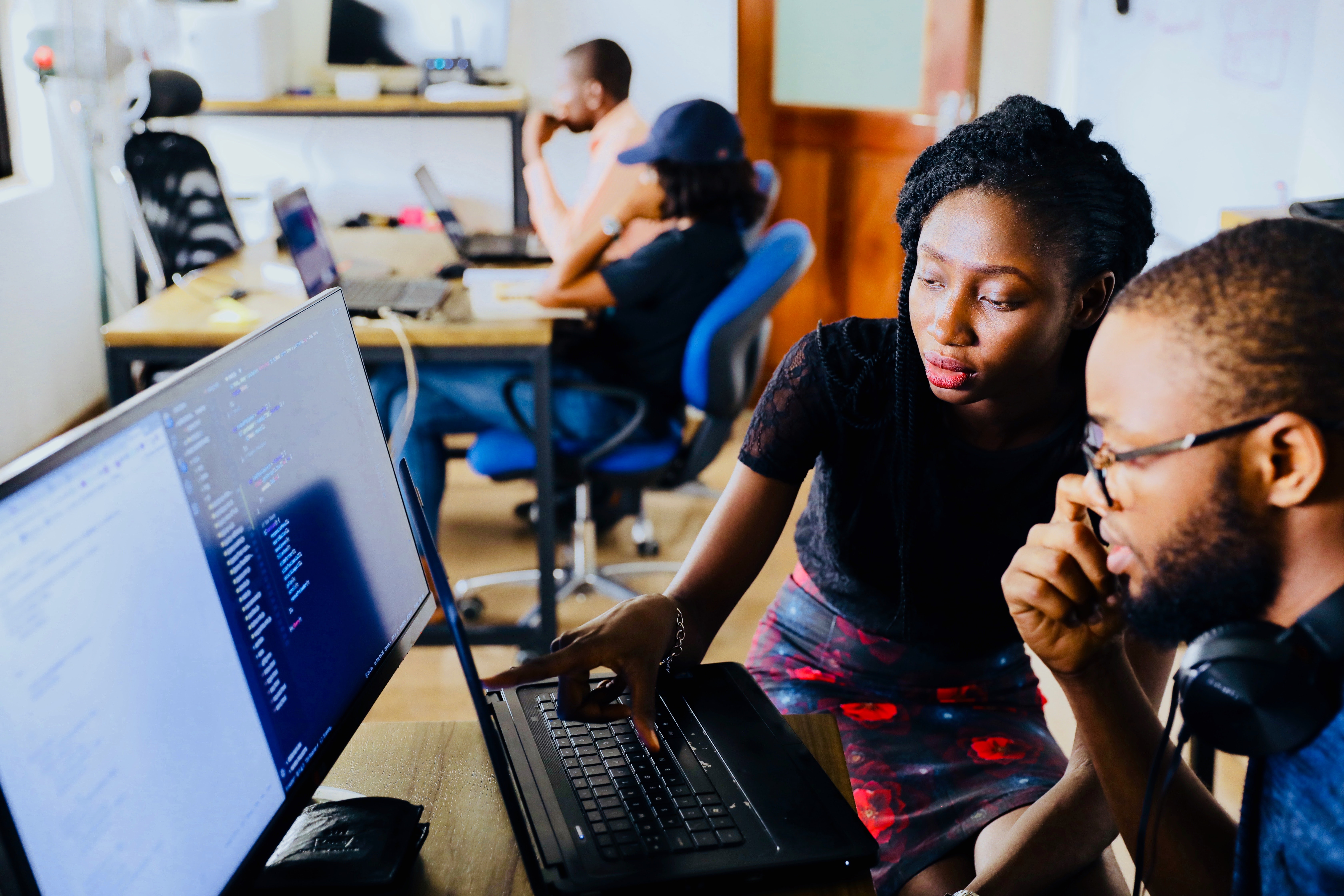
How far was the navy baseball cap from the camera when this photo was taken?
2381 mm

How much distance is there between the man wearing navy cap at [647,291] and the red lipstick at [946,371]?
1.29 metres

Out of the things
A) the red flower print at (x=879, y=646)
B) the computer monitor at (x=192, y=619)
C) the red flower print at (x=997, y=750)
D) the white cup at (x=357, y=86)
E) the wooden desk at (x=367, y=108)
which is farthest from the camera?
the white cup at (x=357, y=86)

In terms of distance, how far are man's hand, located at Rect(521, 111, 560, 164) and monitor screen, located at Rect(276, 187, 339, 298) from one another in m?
0.72

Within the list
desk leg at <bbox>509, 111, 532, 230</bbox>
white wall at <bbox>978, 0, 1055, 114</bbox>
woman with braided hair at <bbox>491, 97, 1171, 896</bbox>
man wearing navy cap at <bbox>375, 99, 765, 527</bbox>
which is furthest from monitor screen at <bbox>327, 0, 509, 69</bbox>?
woman with braided hair at <bbox>491, 97, 1171, 896</bbox>

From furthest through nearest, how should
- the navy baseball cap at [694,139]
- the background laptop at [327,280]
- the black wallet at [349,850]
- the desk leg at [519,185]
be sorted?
the desk leg at [519,185]
the navy baseball cap at [694,139]
the background laptop at [327,280]
the black wallet at [349,850]

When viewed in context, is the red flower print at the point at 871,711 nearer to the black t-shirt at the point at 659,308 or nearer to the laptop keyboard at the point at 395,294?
the black t-shirt at the point at 659,308

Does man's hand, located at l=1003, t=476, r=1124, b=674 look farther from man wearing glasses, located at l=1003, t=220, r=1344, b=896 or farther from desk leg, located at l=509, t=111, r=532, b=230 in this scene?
desk leg, located at l=509, t=111, r=532, b=230

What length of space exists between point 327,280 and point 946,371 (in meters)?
1.65

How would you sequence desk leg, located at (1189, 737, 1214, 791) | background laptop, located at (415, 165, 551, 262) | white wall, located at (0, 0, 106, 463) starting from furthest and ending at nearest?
1. white wall, located at (0, 0, 106, 463)
2. background laptop, located at (415, 165, 551, 262)
3. desk leg, located at (1189, 737, 1214, 791)

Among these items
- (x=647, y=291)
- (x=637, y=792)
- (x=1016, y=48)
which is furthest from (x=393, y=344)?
(x=1016, y=48)

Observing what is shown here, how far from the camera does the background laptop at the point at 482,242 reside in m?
2.93

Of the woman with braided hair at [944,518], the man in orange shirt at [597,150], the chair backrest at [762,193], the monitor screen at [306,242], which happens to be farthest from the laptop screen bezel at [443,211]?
the woman with braided hair at [944,518]

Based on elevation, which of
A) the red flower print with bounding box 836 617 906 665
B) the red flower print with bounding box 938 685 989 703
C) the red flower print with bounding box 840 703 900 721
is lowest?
the red flower print with bounding box 840 703 900 721

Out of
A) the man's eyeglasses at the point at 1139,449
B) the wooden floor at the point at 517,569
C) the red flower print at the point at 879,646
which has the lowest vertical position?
the wooden floor at the point at 517,569
